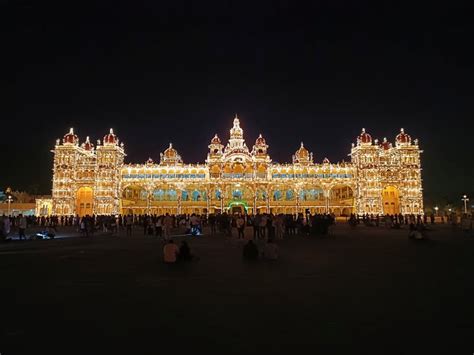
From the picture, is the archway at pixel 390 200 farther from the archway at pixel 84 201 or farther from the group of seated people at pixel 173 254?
the group of seated people at pixel 173 254

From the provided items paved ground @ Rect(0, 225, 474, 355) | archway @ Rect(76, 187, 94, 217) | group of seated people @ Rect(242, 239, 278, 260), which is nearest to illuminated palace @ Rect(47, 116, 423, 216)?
archway @ Rect(76, 187, 94, 217)

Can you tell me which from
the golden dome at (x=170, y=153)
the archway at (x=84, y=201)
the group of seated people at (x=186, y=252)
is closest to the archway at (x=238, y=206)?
the golden dome at (x=170, y=153)

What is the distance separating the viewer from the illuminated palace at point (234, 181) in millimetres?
55094

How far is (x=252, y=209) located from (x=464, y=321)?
51542 mm

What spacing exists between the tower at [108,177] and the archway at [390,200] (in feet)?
133

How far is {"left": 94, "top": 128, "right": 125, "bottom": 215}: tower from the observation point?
179 ft

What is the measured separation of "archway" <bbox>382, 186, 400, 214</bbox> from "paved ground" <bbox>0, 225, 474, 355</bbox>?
48017mm

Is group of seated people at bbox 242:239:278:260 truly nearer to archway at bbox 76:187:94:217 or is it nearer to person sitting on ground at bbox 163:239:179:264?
person sitting on ground at bbox 163:239:179:264

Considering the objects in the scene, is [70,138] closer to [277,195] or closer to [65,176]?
[65,176]

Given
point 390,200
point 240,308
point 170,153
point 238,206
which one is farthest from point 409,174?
point 240,308

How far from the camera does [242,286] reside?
314 inches

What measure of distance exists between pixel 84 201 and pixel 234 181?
76.0 feet

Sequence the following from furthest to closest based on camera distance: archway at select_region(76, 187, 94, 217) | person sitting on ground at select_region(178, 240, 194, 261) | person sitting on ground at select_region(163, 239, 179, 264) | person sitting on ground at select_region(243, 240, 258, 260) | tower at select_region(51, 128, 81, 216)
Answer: archway at select_region(76, 187, 94, 217)
tower at select_region(51, 128, 81, 216)
person sitting on ground at select_region(243, 240, 258, 260)
person sitting on ground at select_region(178, 240, 194, 261)
person sitting on ground at select_region(163, 239, 179, 264)

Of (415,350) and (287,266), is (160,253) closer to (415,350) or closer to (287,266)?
(287,266)
